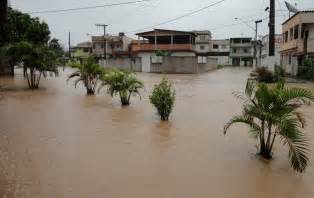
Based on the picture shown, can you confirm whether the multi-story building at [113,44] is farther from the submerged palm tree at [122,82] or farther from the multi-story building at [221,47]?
the submerged palm tree at [122,82]

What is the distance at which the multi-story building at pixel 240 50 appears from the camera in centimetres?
8706

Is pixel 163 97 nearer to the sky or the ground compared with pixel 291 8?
nearer to the ground

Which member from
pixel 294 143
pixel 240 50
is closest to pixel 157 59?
pixel 294 143

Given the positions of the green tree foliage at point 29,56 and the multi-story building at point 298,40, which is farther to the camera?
the multi-story building at point 298,40

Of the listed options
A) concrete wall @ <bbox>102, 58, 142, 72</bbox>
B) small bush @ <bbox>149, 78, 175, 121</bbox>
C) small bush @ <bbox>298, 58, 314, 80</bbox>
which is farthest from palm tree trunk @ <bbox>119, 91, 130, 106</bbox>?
concrete wall @ <bbox>102, 58, 142, 72</bbox>

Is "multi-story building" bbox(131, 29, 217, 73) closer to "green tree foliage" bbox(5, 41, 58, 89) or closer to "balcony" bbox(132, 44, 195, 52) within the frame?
"balcony" bbox(132, 44, 195, 52)

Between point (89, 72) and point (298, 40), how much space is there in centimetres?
1949

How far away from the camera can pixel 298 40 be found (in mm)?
30516

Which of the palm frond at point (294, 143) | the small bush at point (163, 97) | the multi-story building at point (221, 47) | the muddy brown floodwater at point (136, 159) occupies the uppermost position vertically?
the multi-story building at point (221, 47)

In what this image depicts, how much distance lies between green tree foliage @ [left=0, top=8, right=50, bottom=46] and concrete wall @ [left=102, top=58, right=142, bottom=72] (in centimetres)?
1427

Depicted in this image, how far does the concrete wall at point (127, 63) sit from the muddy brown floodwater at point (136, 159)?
3311 cm

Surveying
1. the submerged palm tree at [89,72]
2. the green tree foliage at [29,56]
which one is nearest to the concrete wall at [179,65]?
the green tree foliage at [29,56]

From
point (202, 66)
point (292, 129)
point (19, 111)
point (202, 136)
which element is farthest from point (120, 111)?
point (202, 66)

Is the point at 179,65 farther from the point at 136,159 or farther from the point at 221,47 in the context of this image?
the point at 221,47
